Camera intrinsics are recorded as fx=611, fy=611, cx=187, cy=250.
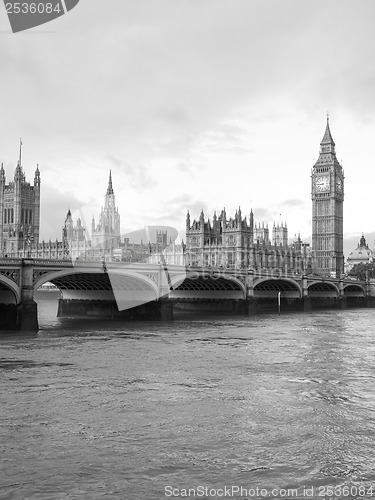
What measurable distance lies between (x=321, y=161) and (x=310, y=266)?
32.2m

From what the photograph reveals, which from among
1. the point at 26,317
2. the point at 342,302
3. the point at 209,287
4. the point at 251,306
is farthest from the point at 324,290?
the point at 26,317

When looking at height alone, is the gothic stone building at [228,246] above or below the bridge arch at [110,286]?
above

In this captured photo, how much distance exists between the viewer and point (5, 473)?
12.3 meters

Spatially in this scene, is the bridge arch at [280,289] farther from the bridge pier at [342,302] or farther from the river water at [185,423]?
the river water at [185,423]

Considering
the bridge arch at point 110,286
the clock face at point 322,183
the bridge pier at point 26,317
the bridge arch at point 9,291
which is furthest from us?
the clock face at point 322,183

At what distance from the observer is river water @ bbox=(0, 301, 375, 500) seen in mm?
11953

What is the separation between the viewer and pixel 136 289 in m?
54.7

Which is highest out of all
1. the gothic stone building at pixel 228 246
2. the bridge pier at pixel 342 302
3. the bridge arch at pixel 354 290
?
the gothic stone building at pixel 228 246

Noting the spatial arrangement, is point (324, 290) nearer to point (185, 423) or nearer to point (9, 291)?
point (9, 291)

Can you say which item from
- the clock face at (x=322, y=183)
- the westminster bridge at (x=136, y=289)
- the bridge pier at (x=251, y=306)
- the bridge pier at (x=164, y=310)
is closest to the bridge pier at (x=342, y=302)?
the westminster bridge at (x=136, y=289)

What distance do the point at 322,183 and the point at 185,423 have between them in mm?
144569

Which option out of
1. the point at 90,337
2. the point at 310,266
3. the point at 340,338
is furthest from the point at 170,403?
the point at 310,266

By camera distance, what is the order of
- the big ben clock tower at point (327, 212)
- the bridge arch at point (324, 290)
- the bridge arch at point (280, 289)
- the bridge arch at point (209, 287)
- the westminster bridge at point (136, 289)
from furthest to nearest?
1. the big ben clock tower at point (327, 212)
2. the bridge arch at point (324, 290)
3. the bridge arch at point (280, 289)
4. the bridge arch at point (209, 287)
5. the westminster bridge at point (136, 289)

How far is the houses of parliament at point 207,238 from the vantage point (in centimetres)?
11619
